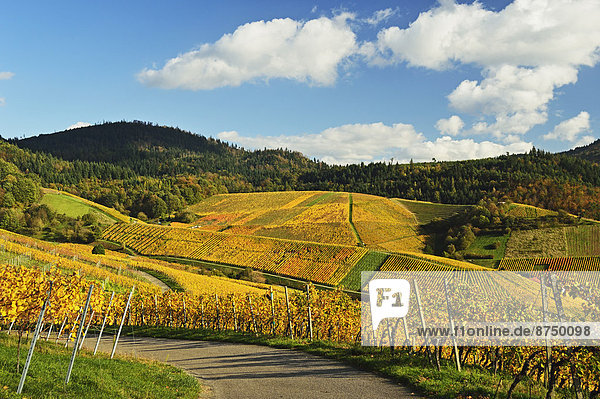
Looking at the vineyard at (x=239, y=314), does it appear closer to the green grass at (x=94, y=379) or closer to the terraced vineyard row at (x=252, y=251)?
the green grass at (x=94, y=379)

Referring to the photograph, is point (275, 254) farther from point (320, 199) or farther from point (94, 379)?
point (94, 379)

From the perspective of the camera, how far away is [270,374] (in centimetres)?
1223

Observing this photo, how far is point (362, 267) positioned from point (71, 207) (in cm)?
9079

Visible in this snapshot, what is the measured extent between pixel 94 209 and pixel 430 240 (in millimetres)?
92237

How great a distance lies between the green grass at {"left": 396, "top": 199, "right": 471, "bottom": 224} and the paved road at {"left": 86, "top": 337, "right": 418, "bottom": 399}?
96226 millimetres

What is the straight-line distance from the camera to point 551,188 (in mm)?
125750

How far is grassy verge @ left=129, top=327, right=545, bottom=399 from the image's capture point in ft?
30.7

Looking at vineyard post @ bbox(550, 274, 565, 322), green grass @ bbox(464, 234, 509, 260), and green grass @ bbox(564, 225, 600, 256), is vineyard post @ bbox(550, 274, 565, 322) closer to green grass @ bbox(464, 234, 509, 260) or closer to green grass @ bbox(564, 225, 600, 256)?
green grass @ bbox(464, 234, 509, 260)

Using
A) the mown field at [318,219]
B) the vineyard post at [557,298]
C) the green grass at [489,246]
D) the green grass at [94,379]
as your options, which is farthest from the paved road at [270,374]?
the green grass at [489,246]

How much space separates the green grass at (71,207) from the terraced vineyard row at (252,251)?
15398 mm

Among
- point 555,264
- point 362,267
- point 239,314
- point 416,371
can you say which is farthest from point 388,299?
point 555,264

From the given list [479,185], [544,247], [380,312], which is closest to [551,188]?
[479,185]

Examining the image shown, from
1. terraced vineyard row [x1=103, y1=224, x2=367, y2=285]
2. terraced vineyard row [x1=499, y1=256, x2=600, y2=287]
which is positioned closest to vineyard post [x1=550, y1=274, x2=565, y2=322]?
terraced vineyard row [x1=103, y1=224, x2=367, y2=285]

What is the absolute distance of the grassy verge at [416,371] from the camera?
30.7 ft
